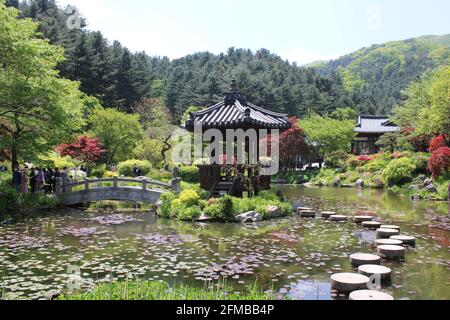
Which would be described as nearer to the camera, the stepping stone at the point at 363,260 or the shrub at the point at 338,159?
the stepping stone at the point at 363,260

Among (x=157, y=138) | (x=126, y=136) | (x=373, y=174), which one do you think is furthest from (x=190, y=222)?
(x=373, y=174)

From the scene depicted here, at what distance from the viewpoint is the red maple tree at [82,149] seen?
3048 cm

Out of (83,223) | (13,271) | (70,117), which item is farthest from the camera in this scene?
(70,117)

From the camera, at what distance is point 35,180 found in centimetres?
2133

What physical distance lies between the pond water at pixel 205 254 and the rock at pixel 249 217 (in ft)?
2.54

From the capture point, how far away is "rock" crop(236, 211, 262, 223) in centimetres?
1750

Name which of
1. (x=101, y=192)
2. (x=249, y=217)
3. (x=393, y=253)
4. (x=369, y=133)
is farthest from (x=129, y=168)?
(x=369, y=133)

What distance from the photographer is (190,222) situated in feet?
57.9

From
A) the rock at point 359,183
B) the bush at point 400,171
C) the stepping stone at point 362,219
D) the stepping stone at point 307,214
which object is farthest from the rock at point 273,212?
the rock at point 359,183

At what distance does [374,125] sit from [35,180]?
1718 inches

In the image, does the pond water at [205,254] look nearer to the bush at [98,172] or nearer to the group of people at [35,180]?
the group of people at [35,180]

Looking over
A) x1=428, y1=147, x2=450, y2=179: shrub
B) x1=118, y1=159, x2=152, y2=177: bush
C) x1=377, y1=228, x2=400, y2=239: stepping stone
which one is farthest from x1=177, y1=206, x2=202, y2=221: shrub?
x1=428, y1=147, x2=450, y2=179: shrub
